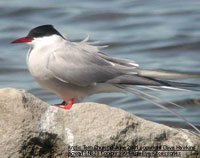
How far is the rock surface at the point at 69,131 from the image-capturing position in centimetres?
514

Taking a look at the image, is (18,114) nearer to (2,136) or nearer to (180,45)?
Result: (2,136)

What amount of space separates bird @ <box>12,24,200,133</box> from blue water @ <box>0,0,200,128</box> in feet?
6.59

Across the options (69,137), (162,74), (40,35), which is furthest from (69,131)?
(40,35)

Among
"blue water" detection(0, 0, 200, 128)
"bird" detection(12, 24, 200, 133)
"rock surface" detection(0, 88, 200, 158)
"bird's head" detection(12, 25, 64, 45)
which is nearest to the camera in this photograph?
"rock surface" detection(0, 88, 200, 158)

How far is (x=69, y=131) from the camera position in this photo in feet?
17.1

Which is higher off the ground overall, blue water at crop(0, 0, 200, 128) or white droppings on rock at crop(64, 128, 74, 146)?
blue water at crop(0, 0, 200, 128)

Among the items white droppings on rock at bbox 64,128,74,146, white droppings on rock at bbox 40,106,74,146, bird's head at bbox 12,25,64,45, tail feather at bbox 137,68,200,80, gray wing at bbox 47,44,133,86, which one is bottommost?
white droppings on rock at bbox 64,128,74,146

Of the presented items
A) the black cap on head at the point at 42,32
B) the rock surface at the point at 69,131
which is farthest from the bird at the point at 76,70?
the rock surface at the point at 69,131

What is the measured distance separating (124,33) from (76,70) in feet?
24.3

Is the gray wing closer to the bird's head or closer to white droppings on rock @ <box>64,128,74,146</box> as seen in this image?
the bird's head

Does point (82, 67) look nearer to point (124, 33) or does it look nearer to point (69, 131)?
point (69, 131)

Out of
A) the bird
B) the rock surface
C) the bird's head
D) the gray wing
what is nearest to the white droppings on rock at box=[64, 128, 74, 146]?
the rock surface

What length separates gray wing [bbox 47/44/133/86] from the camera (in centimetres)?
664

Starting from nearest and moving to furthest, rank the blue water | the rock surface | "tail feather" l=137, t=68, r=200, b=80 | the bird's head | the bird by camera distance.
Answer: the rock surface
"tail feather" l=137, t=68, r=200, b=80
the bird
the bird's head
the blue water
